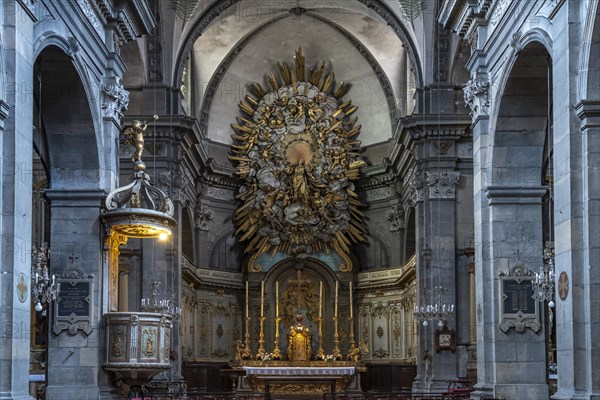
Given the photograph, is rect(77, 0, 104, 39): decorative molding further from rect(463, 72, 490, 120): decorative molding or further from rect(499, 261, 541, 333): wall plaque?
rect(499, 261, 541, 333): wall plaque

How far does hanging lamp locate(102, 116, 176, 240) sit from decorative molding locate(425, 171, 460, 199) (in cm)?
966

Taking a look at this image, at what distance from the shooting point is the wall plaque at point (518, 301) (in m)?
19.0

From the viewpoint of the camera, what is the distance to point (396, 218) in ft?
112

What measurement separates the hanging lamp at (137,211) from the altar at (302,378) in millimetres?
7924

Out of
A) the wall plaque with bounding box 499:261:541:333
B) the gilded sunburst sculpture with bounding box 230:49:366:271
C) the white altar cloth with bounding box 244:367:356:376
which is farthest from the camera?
the gilded sunburst sculpture with bounding box 230:49:366:271

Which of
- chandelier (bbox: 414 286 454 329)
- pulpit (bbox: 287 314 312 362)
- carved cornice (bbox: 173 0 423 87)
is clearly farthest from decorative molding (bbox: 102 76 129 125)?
pulpit (bbox: 287 314 312 362)

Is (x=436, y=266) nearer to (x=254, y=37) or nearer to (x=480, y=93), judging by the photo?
(x=480, y=93)

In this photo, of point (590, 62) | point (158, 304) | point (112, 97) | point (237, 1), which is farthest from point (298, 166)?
point (590, 62)

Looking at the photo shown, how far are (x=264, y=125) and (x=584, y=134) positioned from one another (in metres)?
22.2

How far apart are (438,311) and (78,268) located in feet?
37.2

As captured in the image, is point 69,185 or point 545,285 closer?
point 545,285

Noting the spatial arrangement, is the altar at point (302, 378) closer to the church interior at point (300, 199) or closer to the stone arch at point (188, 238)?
Result: the church interior at point (300, 199)

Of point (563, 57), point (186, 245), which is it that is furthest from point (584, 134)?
point (186, 245)

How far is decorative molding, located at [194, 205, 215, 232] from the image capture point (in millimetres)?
33750
